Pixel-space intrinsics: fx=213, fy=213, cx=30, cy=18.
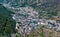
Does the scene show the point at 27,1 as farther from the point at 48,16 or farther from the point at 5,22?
the point at 5,22

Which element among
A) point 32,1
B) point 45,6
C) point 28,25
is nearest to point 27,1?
point 32,1

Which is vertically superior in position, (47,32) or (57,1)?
(47,32)

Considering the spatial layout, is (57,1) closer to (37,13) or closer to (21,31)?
(37,13)

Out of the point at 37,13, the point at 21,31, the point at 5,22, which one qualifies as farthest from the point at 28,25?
the point at 37,13

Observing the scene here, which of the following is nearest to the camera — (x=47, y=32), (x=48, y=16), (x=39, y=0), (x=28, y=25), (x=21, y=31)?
(x=47, y=32)

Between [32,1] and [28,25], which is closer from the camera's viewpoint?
[28,25]

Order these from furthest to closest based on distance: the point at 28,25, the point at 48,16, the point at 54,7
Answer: the point at 54,7
the point at 48,16
the point at 28,25

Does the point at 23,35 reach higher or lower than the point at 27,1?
higher

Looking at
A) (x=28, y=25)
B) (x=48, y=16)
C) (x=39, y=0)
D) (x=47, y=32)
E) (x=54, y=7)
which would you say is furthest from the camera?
(x=39, y=0)

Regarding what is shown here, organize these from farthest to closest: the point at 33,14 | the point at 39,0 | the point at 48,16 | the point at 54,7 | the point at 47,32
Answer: the point at 39,0 → the point at 54,7 → the point at 33,14 → the point at 48,16 → the point at 47,32
